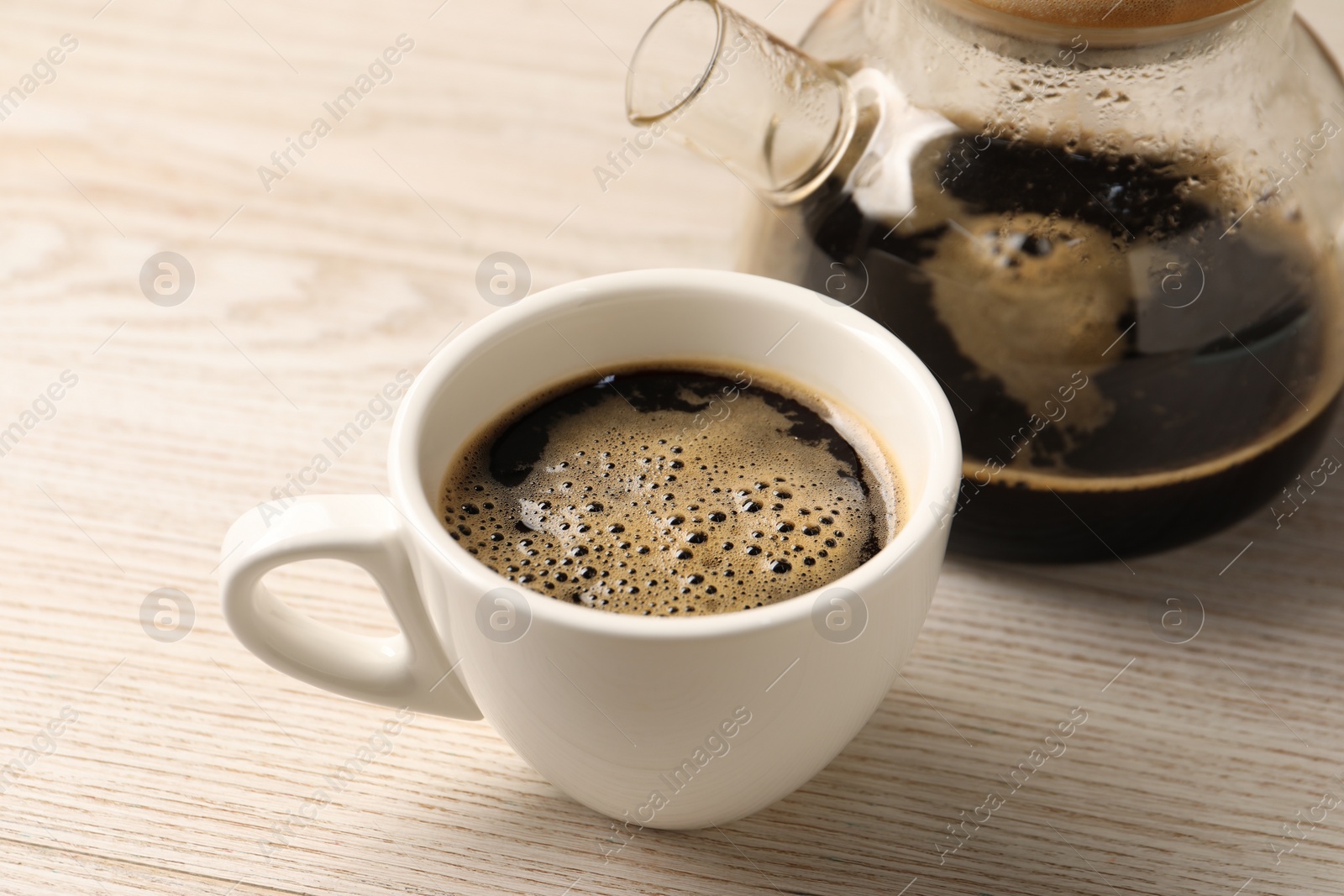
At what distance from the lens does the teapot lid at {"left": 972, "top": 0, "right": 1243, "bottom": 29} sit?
66 cm

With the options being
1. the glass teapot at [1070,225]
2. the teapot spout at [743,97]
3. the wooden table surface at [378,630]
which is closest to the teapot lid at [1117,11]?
the glass teapot at [1070,225]

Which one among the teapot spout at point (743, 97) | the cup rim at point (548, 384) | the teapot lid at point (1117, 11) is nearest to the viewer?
the cup rim at point (548, 384)

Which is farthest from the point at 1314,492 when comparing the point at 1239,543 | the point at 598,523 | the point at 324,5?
the point at 324,5

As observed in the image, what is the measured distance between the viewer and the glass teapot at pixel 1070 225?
0.74 metres

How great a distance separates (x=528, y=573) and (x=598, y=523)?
49mm

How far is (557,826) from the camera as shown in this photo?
70 centimetres

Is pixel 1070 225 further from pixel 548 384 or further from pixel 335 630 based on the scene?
pixel 335 630

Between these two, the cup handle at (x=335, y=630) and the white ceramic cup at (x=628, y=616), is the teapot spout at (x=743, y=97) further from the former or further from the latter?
the cup handle at (x=335, y=630)

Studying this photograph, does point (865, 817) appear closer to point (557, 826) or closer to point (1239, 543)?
point (557, 826)

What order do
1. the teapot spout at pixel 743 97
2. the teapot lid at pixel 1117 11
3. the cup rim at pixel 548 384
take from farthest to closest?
the teapot spout at pixel 743 97 < the teapot lid at pixel 1117 11 < the cup rim at pixel 548 384

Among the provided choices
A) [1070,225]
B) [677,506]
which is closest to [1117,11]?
[1070,225]

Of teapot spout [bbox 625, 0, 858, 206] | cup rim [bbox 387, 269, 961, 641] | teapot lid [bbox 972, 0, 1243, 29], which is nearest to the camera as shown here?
cup rim [bbox 387, 269, 961, 641]

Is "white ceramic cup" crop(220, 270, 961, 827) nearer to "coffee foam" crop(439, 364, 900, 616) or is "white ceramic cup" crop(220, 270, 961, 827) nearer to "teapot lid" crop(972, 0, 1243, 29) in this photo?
"coffee foam" crop(439, 364, 900, 616)

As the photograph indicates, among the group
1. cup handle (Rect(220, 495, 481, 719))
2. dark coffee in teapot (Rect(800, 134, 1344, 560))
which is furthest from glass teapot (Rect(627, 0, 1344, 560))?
cup handle (Rect(220, 495, 481, 719))
